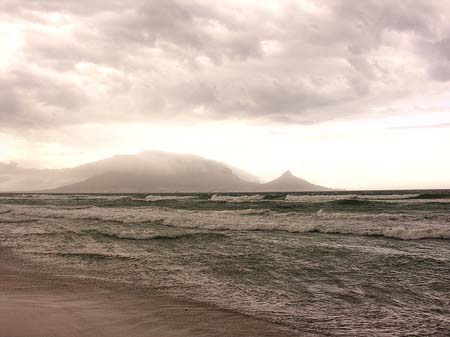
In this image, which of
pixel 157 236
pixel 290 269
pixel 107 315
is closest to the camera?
pixel 107 315

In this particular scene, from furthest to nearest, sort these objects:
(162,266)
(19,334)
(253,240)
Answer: (253,240) < (162,266) < (19,334)

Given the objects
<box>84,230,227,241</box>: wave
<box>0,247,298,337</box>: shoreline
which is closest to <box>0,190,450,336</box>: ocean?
<box>84,230,227,241</box>: wave

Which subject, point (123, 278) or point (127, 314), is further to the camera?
point (123, 278)

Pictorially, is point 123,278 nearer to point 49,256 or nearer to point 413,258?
point 49,256

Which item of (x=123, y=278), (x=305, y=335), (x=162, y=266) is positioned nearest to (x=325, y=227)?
(x=162, y=266)

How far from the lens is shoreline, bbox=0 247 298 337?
5047 mm

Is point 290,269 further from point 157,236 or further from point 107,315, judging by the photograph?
point 157,236

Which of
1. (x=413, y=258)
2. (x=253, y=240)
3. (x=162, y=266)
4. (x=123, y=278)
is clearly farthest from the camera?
(x=253, y=240)

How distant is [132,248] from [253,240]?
463 centimetres

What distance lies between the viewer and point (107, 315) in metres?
5.79

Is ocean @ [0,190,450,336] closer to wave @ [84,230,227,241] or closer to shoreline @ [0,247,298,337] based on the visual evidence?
wave @ [84,230,227,241]

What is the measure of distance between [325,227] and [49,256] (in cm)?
1254

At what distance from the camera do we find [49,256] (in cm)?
1170

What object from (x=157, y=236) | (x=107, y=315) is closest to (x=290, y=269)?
(x=107, y=315)
